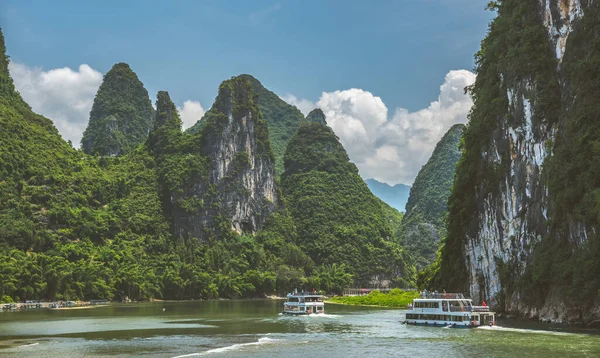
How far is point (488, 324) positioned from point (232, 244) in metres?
93.9

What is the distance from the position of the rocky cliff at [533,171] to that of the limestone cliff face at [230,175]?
79.7m

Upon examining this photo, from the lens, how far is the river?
107 ft

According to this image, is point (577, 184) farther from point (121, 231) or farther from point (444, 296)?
point (121, 231)

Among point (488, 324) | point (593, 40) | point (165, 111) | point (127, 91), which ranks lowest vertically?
point (488, 324)

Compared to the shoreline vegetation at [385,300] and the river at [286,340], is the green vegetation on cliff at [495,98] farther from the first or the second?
the shoreline vegetation at [385,300]

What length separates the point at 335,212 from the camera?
166m

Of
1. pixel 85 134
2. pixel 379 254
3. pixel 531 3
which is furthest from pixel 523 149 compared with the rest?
pixel 85 134

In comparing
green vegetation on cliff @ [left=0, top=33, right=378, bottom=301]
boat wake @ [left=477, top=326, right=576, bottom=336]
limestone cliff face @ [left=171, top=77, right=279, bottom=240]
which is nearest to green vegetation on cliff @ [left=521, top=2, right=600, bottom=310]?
boat wake @ [left=477, top=326, right=576, bottom=336]

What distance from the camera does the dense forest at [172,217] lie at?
98.7m

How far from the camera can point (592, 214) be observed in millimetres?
37312

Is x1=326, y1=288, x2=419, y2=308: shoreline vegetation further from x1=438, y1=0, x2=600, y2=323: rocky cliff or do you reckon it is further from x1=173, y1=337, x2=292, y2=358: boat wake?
x1=173, y1=337, x2=292, y2=358: boat wake

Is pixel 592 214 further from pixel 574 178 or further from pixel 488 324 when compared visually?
pixel 488 324

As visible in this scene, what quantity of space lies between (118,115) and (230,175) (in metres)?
54.5

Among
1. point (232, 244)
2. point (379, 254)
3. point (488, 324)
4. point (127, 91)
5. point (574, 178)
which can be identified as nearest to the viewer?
point (574, 178)
